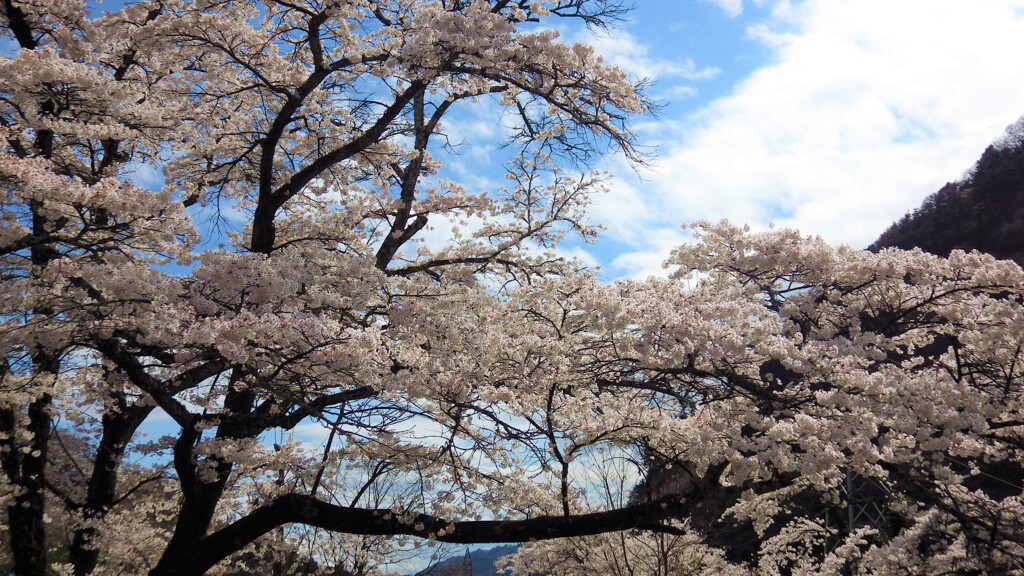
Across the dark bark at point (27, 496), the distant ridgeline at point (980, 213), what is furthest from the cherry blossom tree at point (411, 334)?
the distant ridgeline at point (980, 213)

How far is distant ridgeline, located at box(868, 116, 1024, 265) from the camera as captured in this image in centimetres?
3250

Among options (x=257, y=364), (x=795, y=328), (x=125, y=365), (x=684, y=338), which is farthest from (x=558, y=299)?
(x=125, y=365)

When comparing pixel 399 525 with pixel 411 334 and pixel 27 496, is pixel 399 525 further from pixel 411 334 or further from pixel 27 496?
pixel 27 496

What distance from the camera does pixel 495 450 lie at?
691cm

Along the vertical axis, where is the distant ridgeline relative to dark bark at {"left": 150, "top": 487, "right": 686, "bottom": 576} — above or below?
above

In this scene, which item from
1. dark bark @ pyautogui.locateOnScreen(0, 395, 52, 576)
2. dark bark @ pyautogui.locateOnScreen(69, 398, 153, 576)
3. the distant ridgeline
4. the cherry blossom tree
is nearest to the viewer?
the cherry blossom tree

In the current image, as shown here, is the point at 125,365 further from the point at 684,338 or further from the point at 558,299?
the point at 684,338

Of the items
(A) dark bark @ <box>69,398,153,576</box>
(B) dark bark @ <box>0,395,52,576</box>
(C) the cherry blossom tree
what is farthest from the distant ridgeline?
(B) dark bark @ <box>0,395,52,576</box>

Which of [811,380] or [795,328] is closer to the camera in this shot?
[811,380]

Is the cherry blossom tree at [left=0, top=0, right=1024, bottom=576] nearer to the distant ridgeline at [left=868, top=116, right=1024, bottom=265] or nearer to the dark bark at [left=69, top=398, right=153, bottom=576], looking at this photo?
the dark bark at [left=69, top=398, right=153, bottom=576]

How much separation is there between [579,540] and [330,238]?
8.10 m

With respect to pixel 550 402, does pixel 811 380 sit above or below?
below

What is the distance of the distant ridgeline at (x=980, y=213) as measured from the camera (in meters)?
32.5

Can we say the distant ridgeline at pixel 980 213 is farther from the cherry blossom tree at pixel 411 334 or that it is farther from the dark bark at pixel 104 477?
the dark bark at pixel 104 477
